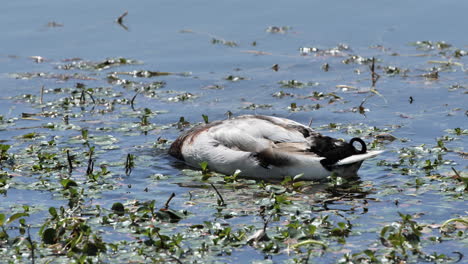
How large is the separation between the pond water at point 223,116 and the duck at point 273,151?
16cm

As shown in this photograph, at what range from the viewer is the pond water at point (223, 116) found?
6.66m

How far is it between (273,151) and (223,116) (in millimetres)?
2460

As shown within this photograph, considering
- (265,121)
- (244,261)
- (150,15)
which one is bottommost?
(244,261)

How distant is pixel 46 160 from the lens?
29.2ft

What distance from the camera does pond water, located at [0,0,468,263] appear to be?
6.66 meters

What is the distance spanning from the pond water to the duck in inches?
6.3

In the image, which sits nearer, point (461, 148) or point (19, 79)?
point (461, 148)

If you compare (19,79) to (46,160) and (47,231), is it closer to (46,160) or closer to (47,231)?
(46,160)

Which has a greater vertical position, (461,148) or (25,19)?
(25,19)

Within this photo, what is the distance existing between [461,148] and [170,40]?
5828 mm

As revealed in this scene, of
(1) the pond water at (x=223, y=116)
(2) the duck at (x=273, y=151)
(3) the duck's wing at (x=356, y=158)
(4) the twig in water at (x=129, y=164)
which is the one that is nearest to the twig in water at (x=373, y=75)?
(1) the pond water at (x=223, y=116)

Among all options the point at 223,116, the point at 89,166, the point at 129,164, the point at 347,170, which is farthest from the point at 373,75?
the point at 89,166

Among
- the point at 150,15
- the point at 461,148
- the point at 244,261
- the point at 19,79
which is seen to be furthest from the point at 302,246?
the point at 150,15

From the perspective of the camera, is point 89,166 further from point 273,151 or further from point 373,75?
point 373,75
